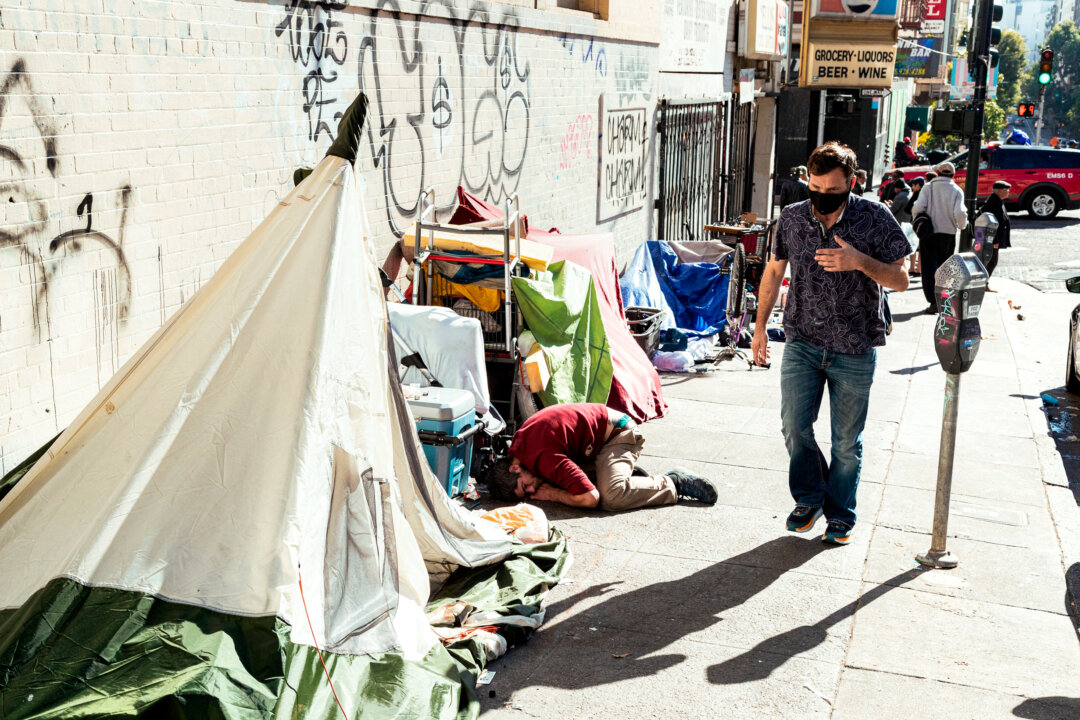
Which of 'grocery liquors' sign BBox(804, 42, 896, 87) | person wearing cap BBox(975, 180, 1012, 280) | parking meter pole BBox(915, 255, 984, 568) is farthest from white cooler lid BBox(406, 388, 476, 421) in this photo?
'grocery liquors' sign BBox(804, 42, 896, 87)

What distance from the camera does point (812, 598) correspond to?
5172mm

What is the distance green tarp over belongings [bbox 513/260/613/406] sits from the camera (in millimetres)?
7520

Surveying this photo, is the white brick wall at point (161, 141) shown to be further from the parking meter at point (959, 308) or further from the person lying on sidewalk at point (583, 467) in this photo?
the parking meter at point (959, 308)

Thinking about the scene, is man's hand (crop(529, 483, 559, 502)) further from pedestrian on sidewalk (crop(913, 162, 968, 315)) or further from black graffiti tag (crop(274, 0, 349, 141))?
pedestrian on sidewalk (crop(913, 162, 968, 315))

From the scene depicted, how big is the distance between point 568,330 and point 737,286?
4161 millimetres

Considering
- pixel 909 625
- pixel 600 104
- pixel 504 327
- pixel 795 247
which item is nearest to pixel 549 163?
pixel 600 104

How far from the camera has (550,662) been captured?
4.53 m

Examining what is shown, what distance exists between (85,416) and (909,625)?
11.9ft

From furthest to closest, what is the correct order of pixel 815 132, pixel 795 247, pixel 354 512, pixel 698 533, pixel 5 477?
1. pixel 815 132
2. pixel 698 533
3. pixel 795 247
4. pixel 5 477
5. pixel 354 512

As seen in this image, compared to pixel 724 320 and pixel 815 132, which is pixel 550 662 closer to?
pixel 724 320

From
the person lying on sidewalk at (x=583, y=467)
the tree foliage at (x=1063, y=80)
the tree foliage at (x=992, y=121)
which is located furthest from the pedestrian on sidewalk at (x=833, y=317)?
the tree foliage at (x=1063, y=80)

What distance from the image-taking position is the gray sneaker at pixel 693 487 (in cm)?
644

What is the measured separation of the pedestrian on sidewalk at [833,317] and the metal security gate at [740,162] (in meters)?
12.9

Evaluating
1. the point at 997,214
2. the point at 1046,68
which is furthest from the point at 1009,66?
the point at 997,214
